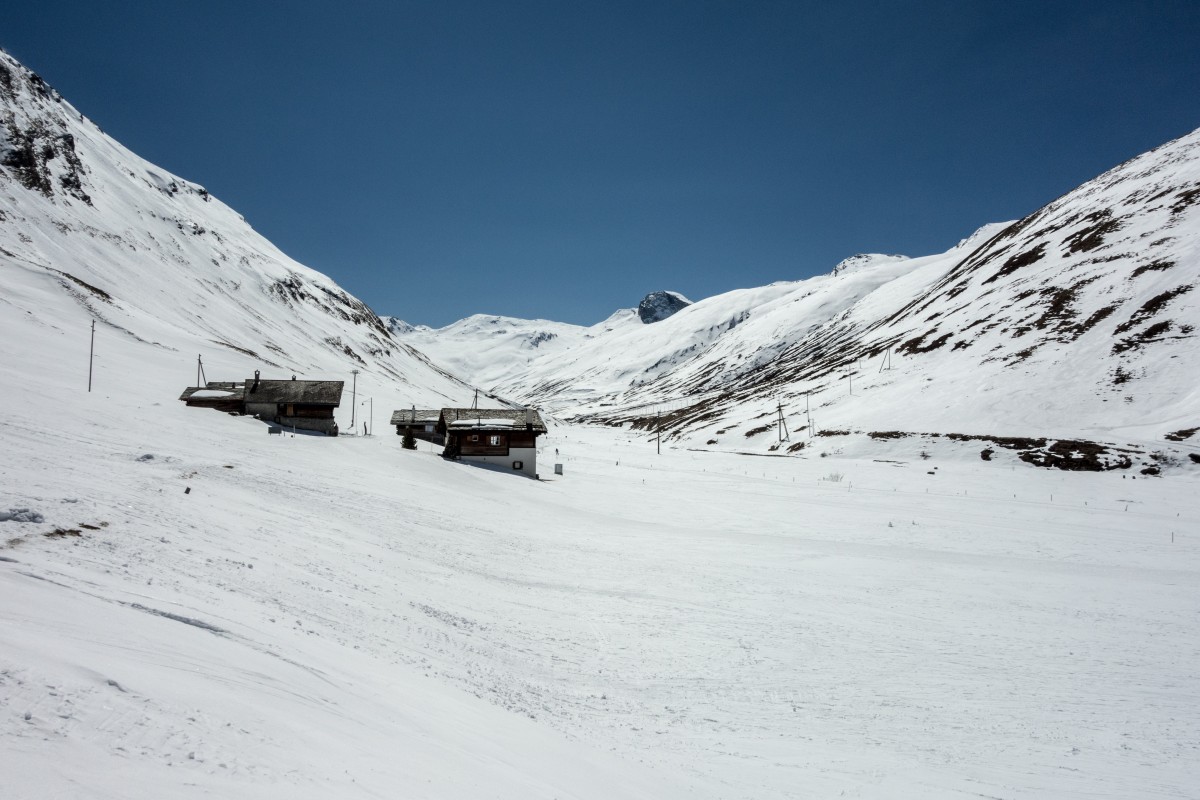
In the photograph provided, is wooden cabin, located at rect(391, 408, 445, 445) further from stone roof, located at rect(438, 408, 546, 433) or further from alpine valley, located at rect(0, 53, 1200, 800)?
stone roof, located at rect(438, 408, 546, 433)

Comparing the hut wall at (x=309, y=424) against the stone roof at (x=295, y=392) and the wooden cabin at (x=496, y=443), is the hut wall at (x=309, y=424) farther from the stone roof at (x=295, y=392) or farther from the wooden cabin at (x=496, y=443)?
the wooden cabin at (x=496, y=443)

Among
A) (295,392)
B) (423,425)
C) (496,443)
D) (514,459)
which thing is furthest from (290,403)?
(514,459)

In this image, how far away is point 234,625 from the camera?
434 inches

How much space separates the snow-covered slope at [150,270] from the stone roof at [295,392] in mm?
11561

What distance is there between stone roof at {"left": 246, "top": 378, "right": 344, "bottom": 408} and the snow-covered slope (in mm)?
11561

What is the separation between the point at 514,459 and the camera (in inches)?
2147

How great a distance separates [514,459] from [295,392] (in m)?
24.3

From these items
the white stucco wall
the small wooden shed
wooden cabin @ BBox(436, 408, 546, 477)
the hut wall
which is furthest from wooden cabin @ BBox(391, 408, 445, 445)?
the small wooden shed

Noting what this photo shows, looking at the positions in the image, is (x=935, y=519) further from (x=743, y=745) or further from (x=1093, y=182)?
(x=1093, y=182)

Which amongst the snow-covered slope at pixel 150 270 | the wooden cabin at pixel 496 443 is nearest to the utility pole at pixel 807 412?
the wooden cabin at pixel 496 443

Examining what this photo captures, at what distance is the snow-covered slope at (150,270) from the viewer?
3346 inches

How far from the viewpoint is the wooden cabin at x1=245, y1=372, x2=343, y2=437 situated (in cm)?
5928

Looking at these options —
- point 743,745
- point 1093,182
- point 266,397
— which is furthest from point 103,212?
point 1093,182

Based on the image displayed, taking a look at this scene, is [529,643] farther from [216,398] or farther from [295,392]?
[216,398]
